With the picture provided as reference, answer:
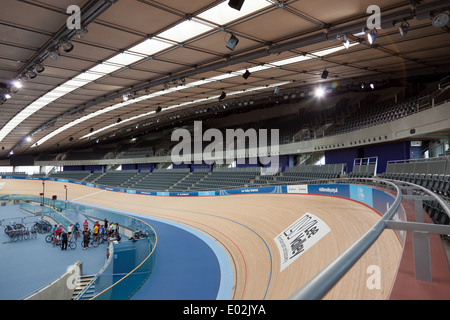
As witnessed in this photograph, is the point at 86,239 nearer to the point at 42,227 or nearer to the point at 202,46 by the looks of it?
the point at 42,227

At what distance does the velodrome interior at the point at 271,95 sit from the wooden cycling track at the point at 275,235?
0.06 m

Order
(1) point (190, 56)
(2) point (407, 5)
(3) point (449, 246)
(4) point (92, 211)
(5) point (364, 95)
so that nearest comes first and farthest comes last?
1. (3) point (449, 246)
2. (2) point (407, 5)
3. (1) point (190, 56)
4. (4) point (92, 211)
5. (5) point (364, 95)

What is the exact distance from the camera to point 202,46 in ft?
33.5

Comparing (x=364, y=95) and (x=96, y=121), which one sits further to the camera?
(x=96, y=121)

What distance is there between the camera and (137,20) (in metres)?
8.24

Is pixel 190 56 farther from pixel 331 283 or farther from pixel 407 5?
pixel 331 283

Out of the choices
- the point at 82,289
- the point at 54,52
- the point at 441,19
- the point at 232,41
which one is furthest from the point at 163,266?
the point at 441,19

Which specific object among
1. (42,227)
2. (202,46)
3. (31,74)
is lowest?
(42,227)

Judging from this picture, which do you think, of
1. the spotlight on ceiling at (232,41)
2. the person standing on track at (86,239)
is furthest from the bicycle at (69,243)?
the spotlight on ceiling at (232,41)

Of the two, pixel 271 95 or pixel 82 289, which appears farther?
pixel 271 95

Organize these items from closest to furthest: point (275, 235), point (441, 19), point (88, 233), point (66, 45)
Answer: point (441, 19)
point (66, 45)
point (275, 235)
point (88, 233)

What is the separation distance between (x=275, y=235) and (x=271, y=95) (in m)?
10.9
